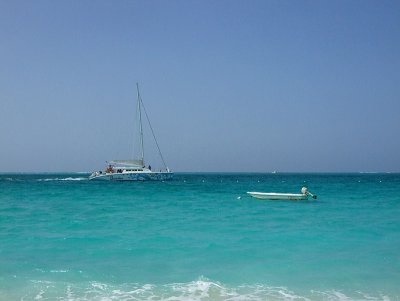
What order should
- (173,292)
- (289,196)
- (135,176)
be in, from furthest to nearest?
(135,176) < (289,196) < (173,292)

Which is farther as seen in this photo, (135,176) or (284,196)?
(135,176)

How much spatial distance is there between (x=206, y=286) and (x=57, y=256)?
6.36 meters

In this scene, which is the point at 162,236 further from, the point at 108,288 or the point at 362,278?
the point at 362,278

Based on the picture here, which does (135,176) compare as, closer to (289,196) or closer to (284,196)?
(284,196)

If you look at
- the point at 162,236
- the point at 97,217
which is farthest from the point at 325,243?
the point at 97,217

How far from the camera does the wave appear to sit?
10133mm

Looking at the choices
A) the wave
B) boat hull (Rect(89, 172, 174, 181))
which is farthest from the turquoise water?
boat hull (Rect(89, 172, 174, 181))

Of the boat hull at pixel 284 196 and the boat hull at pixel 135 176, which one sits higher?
the boat hull at pixel 135 176

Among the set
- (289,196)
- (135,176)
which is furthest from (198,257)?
(135,176)

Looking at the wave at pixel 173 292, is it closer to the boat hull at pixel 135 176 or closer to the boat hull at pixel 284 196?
the boat hull at pixel 284 196

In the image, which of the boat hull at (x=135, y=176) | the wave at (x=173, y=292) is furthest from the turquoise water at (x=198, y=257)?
the boat hull at (x=135, y=176)

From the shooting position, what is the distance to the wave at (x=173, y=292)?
399 inches

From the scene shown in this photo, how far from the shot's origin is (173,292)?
416 inches

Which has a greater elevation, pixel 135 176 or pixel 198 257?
pixel 135 176
